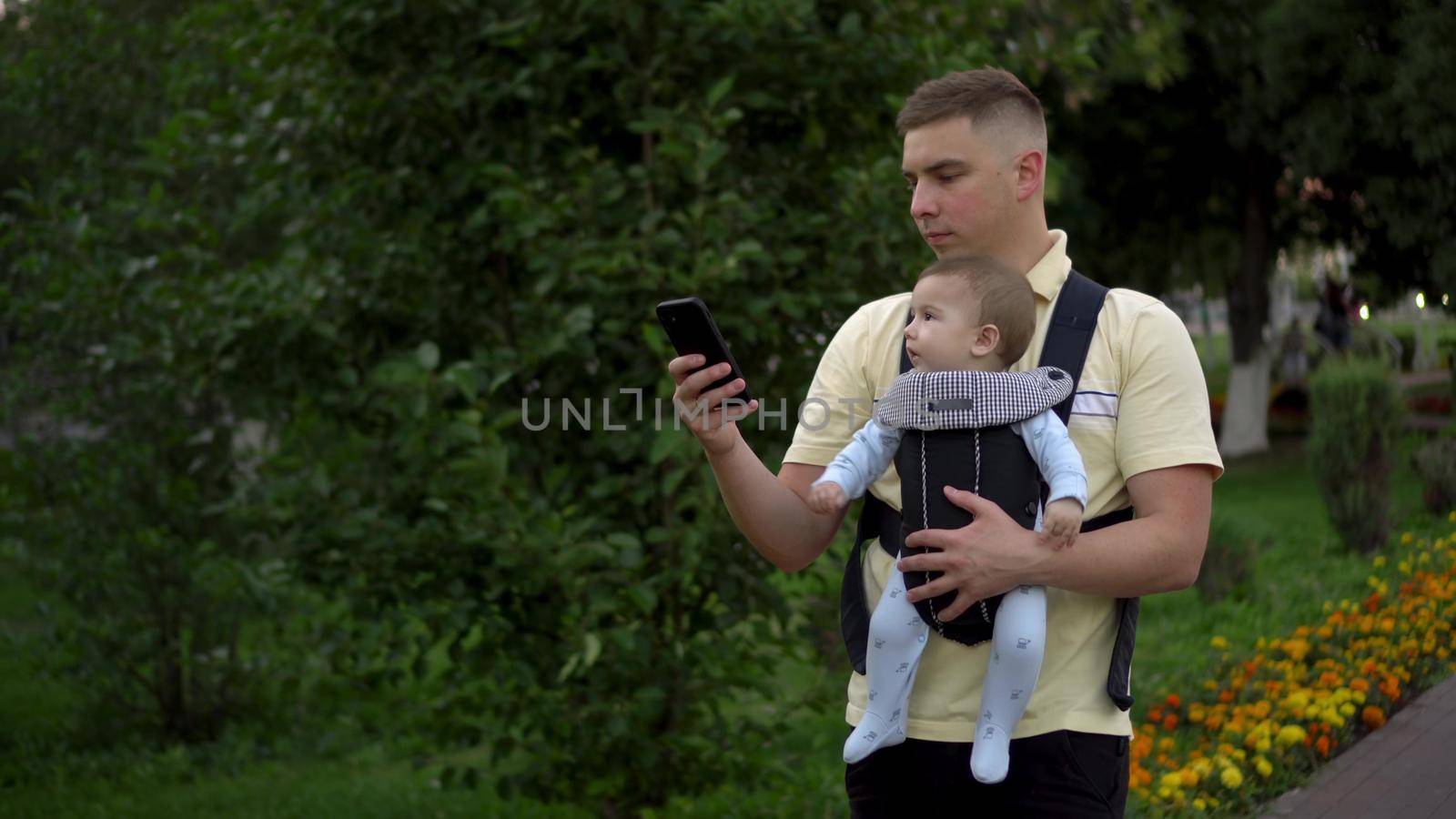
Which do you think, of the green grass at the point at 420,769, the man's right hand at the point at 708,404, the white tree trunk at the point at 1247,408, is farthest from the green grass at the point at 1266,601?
the white tree trunk at the point at 1247,408

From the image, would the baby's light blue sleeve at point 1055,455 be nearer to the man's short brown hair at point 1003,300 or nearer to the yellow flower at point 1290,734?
the man's short brown hair at point 1003,300

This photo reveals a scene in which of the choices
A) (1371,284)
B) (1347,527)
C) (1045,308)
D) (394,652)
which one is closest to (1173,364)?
(1045,308)

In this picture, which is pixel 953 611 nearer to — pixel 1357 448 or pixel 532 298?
pixel 532 298

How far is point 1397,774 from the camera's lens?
4871 mm

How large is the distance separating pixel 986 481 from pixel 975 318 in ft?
0.84

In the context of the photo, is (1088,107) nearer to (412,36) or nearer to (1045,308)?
(412,36)

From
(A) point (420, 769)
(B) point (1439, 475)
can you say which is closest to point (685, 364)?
(A) point (420, 769)

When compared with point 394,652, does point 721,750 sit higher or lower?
lower

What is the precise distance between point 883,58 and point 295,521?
2.60 m

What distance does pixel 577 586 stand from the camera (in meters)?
4.55

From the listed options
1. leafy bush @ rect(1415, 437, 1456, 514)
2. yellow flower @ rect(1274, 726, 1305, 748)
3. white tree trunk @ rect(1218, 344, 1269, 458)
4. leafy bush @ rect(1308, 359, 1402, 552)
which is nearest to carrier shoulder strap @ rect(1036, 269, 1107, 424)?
yellow flower @ rect(1274, 726, 1305, 748)

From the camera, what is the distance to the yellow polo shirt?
7.30 feet

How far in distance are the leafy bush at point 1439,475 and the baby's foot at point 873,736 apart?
8.71 meters

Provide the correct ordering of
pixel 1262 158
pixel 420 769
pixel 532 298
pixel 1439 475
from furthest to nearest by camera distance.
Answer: pixel 1262 158, pixel 1439 475, pixel 420 769, pixel 532 298
